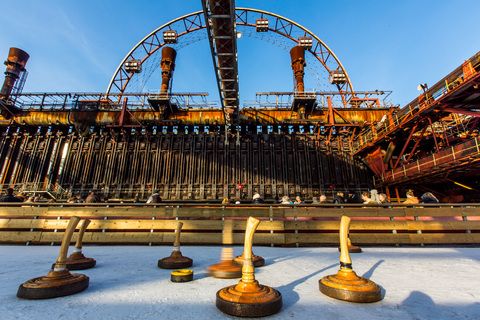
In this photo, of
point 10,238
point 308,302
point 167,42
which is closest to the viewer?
point 308,302

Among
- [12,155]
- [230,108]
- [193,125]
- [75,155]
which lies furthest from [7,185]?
[230,108]

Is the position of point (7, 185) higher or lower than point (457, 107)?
Answer: lower

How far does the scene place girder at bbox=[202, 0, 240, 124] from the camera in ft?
41.7

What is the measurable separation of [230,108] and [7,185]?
2460 centimetres

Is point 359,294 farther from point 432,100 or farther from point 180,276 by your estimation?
point 432,100

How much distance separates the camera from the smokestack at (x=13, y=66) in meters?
28.5

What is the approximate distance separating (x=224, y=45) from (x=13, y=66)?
33070mm

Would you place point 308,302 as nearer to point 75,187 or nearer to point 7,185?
point 75,187

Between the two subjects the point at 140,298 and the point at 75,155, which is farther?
the point at 75,155

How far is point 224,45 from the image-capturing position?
14680mm

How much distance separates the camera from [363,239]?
8070mm

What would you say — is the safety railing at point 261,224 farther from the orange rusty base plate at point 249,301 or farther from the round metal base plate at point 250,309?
the round metal base plate at point 250,309

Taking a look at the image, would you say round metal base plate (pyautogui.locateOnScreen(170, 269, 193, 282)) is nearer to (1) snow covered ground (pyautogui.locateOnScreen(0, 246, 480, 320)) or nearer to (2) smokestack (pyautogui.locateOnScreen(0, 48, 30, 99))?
(1) snow covered ground (pyautogui.locateOnScreen(0, 246, 480, 320))

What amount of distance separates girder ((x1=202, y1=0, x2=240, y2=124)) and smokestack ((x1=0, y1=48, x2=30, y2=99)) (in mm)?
30058
